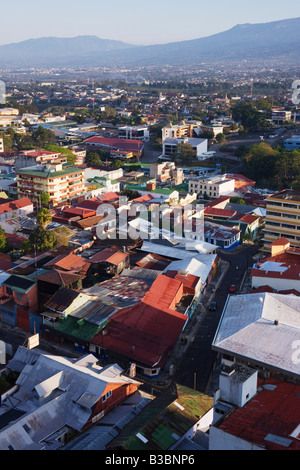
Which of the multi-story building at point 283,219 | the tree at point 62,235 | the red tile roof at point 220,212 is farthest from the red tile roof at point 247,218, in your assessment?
the tree at point 62,235

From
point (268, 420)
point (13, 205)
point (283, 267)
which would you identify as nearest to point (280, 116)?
point (13, 205)

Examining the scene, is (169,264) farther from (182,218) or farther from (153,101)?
(153,101)

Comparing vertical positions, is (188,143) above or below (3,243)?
above

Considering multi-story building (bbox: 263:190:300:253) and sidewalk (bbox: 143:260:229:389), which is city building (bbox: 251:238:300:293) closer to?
sidewalk (bbox: 143:260:229:389)

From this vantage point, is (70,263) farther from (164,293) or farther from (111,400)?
(111,400)

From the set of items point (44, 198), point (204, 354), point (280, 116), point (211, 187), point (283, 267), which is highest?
point (280, 116)

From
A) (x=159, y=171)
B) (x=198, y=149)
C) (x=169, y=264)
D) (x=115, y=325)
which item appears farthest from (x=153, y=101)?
(x=115, y=325)

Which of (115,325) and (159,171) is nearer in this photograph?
(115,325)

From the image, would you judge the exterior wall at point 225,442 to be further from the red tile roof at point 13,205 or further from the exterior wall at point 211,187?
the exterior wall at point 211,187
